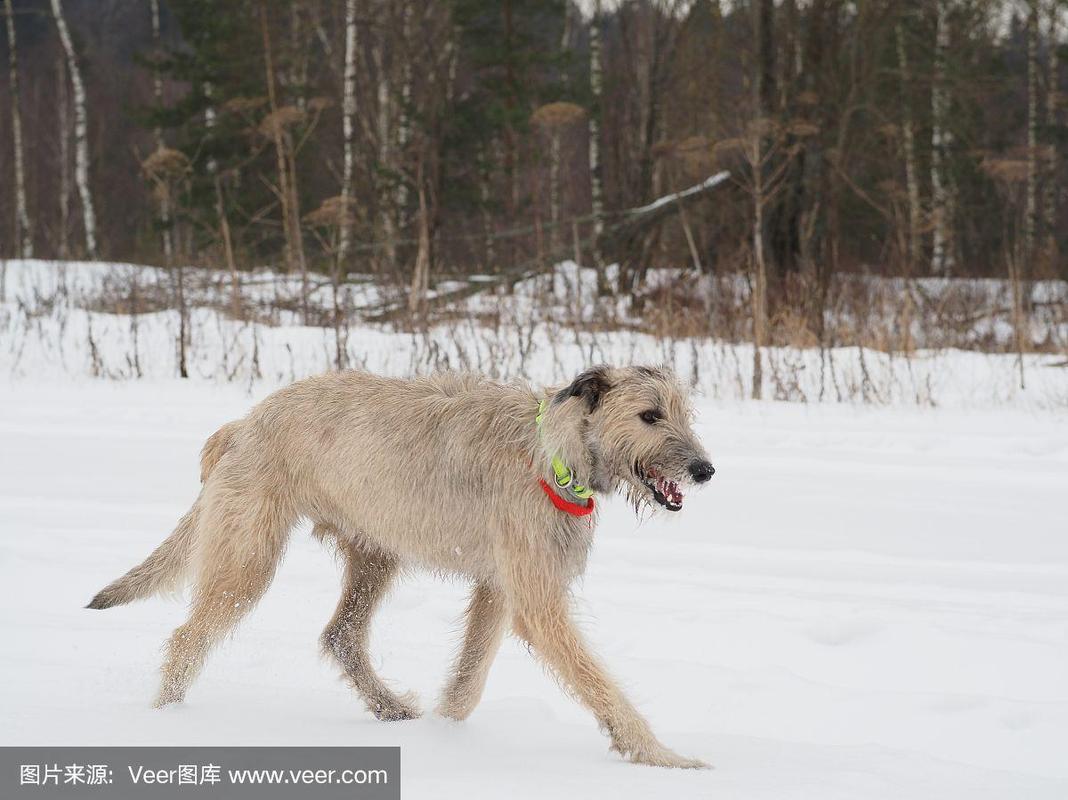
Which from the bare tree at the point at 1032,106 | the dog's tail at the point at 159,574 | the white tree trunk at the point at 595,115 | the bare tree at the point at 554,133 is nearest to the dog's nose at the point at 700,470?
the dog's tail at the point at 159,574

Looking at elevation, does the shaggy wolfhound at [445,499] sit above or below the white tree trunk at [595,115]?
below

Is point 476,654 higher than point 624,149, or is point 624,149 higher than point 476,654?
point 624,149

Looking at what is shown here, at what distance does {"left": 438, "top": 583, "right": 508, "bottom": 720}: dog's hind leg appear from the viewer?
11.7ft

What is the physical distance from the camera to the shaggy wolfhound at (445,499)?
10.3 feet

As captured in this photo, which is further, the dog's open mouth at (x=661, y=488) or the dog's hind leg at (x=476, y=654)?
the dog's hind leg at (x=476, y=654)

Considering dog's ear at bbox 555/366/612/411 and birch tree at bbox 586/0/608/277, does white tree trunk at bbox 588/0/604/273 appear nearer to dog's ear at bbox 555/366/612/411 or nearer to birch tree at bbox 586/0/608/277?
birch tree at bbox 586/0/608/277

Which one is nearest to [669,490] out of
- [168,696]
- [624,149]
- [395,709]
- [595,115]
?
[395,709]

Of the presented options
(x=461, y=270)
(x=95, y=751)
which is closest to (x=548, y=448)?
(x=95, y=751)

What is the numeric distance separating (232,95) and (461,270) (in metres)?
9.77

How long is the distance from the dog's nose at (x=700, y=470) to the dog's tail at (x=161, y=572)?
1.71 meters

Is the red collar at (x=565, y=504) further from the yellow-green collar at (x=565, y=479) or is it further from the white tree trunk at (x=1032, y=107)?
the white tree trunk at (x=1032, y=107)

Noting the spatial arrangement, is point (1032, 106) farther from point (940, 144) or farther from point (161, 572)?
point (161, 572)

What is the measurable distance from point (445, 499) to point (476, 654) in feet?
1.90

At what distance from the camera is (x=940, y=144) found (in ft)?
73.7
